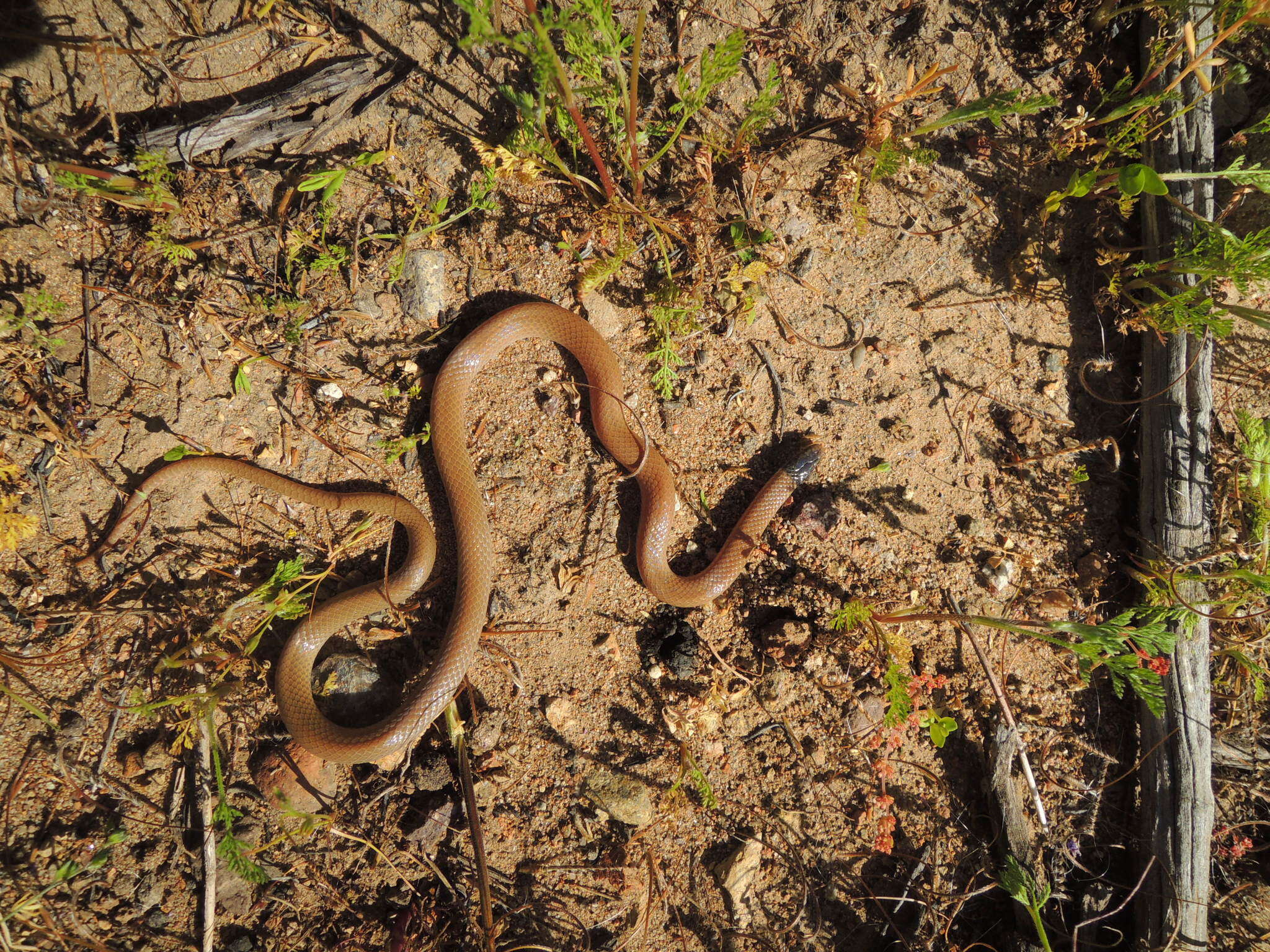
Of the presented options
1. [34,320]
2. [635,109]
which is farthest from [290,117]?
[635,109]

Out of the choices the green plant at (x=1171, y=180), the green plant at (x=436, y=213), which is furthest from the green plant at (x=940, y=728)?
the green plant at (x=436, y=213)

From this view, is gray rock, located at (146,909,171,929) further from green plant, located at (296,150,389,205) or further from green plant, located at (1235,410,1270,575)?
green plant, located at (1235,410,1270,575)

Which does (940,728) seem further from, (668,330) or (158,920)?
(158,920)

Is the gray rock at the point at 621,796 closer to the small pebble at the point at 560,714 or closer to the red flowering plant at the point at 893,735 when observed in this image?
the small pebble at the point at 560,714

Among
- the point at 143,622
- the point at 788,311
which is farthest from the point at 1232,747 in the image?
the point at 143,622

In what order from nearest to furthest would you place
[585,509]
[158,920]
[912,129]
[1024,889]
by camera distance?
[1024,889] → [158,920] → [912,129] → [585,509]

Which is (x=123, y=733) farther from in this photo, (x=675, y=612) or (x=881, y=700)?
(x=881, y=700)
